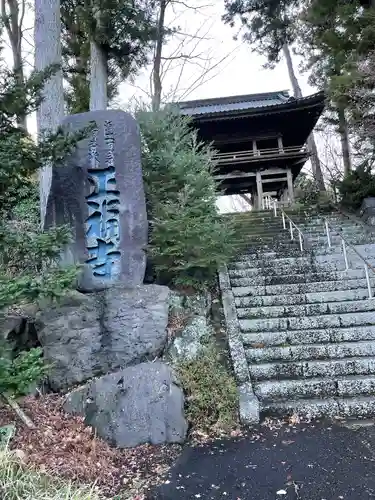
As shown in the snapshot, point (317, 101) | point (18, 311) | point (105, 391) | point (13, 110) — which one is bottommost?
point (105, 391)

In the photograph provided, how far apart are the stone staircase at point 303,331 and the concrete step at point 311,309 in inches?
0.5

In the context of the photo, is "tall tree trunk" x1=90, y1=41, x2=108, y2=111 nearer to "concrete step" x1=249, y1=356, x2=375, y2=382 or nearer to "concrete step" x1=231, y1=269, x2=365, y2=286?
"concrete step" x1=231, y1=269, x2=365, y2=286

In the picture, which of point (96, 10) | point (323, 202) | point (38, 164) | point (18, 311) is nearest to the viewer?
point (38, 164)

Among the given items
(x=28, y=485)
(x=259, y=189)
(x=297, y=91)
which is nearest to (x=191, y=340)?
(x=28, y=485)

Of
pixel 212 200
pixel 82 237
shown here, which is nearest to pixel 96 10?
pixel 212 200

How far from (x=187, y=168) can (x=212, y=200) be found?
652mm

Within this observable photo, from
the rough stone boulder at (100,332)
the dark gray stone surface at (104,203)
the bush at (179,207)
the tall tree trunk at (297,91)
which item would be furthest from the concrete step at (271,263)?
the tall tree trunk at (297,91)

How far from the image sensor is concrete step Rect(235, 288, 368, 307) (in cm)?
556

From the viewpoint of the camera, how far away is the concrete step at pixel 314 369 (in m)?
4.23

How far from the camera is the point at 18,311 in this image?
4910 mm

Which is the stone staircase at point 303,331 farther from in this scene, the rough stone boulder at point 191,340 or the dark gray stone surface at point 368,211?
the dark gray stone surface at point 368,211

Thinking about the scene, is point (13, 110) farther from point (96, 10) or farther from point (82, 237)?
point (96, 10)

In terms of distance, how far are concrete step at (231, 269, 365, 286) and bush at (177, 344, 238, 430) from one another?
213 centimetres

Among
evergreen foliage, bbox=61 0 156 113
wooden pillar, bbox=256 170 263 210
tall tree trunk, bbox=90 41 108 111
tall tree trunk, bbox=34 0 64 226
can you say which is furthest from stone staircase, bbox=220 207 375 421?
wooden pillar, bbox=256 170 263 210
